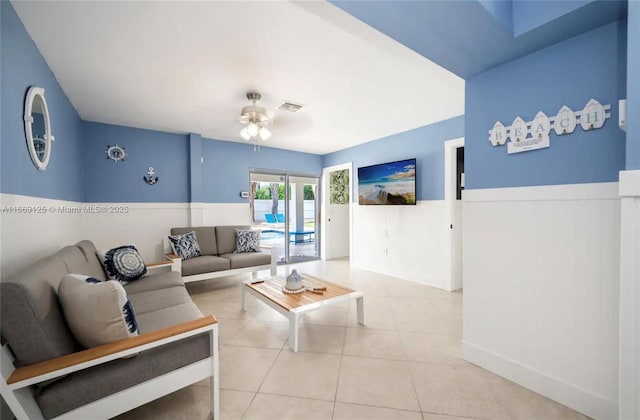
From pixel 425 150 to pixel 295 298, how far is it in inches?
114

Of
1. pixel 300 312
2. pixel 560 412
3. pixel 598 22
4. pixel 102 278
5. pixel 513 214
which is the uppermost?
pixel 598 22

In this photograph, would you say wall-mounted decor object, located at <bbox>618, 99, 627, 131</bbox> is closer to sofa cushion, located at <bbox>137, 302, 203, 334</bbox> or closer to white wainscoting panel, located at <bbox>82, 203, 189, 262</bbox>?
sofa cushion, located at <bbox>137, 302, 203, 334</bbox>

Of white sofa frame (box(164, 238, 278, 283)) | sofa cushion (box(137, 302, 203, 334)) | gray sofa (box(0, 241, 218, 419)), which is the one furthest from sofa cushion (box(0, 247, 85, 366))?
white sofa frame (box(164, 238, 278, 283))

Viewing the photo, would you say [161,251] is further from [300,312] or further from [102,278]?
[300,312]

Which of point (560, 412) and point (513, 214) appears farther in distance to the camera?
point (513, 214)

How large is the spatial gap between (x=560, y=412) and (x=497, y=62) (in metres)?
2.16

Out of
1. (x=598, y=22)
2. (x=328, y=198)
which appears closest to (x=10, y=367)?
(x=598, y=22)

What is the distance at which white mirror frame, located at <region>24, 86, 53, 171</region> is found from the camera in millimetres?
1692

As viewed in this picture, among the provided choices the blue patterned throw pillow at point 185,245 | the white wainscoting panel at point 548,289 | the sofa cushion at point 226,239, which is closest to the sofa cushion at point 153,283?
the blue patterned throw pillow at point 185,245

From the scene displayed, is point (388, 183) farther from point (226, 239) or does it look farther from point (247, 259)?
point (226, 239)

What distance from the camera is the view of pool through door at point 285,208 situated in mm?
5129

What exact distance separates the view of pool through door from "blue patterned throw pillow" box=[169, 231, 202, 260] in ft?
4.23

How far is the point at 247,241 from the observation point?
13.6ft

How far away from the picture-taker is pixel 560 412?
1438 mm
